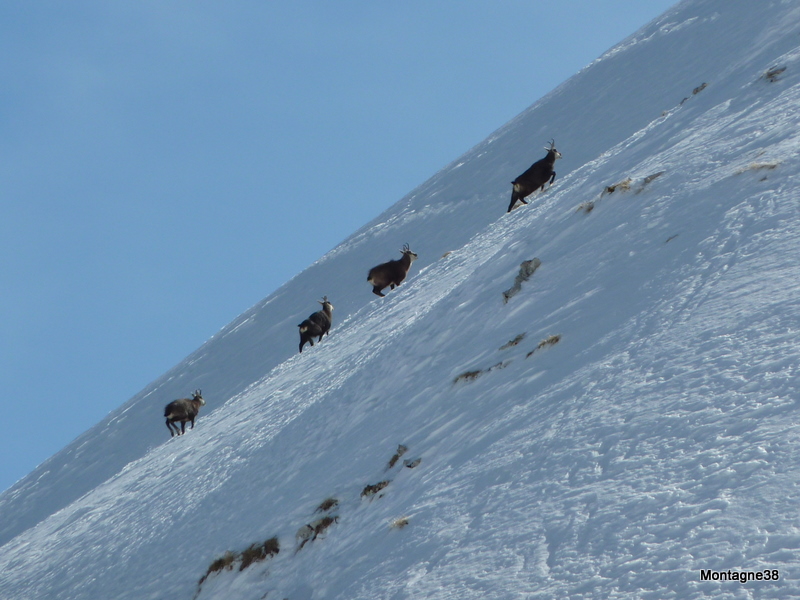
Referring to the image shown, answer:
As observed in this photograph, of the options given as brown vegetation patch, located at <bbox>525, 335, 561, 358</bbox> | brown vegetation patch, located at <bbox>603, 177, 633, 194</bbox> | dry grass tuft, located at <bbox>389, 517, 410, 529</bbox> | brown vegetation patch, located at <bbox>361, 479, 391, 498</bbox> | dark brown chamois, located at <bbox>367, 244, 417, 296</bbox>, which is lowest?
dry grass tuft, located at <bbox>389, 517, 410, 529</bbox>

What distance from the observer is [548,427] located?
858cm

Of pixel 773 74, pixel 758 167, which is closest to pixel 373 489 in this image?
pixel 758 167

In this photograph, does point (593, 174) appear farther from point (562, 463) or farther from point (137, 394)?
point (137, 394)

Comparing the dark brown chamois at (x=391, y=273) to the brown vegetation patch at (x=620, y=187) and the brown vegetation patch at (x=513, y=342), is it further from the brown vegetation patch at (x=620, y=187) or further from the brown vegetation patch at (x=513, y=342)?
the brown vegetation patch at (x=513, y=342)

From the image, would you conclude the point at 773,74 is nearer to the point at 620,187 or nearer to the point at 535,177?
the point at 620,187

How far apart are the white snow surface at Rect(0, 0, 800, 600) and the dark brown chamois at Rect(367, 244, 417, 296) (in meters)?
2.10

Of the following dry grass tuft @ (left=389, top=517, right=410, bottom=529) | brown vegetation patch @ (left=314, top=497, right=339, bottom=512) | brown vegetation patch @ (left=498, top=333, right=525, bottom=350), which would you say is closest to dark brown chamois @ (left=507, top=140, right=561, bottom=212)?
brown vegetation patch @ (left=498, top=333, right=525, bottom=350)

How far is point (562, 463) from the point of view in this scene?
7.84 metres

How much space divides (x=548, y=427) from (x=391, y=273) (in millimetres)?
14106

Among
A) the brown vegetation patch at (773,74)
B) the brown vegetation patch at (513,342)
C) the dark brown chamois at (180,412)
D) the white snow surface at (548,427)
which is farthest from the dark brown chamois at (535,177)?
the brown vegetation patch at (513,342)

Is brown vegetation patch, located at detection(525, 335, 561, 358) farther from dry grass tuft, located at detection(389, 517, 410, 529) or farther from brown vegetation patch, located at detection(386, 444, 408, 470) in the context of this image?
dry grass tuft, located at detection(389, 517, 410, 529)

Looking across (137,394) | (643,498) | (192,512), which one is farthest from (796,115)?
(137,394)

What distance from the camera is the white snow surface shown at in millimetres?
6586

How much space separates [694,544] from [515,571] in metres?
1.43
